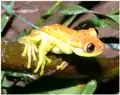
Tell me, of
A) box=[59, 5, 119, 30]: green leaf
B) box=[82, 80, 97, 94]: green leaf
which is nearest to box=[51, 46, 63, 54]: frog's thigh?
box=[59, 5, 119, 30]: green leaf

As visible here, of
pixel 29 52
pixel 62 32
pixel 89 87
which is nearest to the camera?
pixel 29 52

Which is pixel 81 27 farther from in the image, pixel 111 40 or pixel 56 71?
pixel 111 40

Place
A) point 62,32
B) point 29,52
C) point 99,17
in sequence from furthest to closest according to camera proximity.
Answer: point 99,17 < point 62,32 < point 29,52

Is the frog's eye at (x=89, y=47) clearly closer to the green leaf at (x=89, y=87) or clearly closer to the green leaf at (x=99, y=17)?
the green leaf at (x=99, y=17)

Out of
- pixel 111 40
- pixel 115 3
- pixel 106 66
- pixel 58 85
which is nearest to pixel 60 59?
pixel 106 66

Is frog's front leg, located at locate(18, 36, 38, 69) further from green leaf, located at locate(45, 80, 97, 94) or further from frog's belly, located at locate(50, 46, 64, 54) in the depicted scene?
green leaf, located at locate(45, 80, 97, 94)

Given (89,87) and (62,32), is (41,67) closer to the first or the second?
(62,32)

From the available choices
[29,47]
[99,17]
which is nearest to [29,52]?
[29,47]
